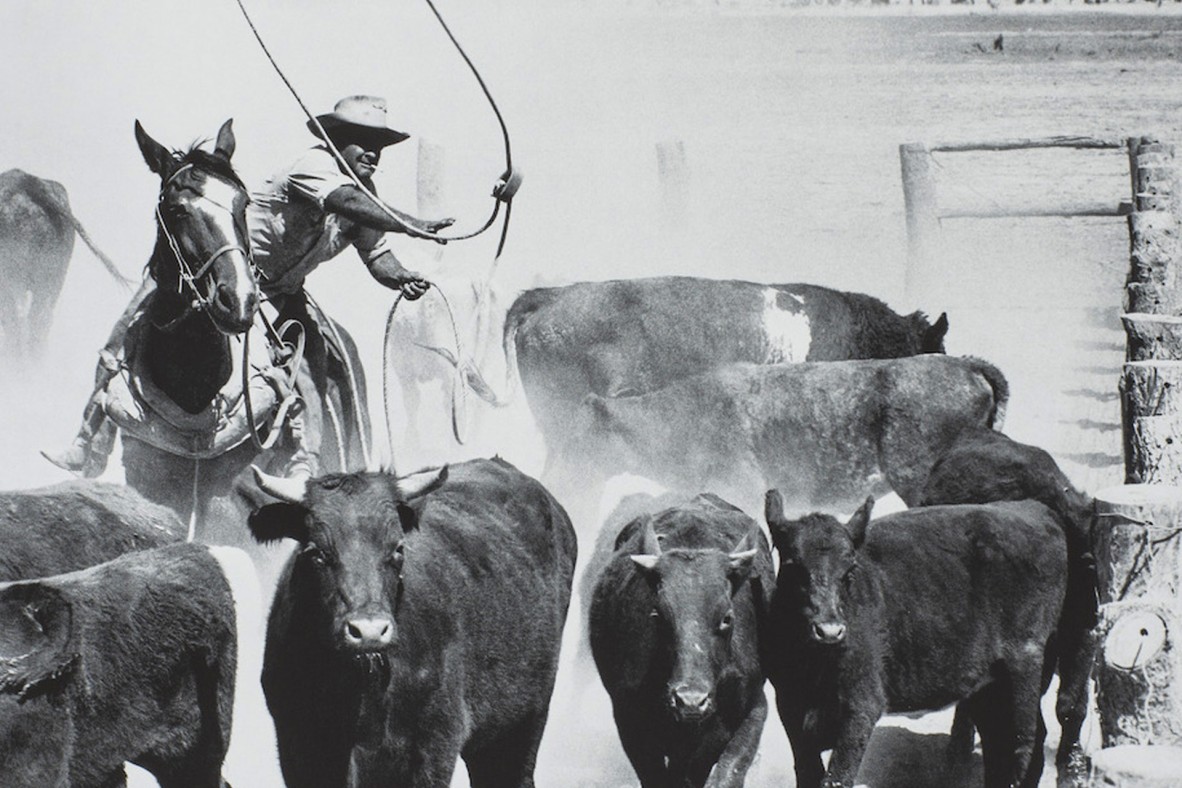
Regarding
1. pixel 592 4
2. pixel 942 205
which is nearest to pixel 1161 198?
pixel 942 205

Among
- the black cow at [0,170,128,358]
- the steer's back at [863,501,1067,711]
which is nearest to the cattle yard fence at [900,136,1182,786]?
the steer's back at [863,501,1067,711]

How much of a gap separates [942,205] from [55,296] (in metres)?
9.79

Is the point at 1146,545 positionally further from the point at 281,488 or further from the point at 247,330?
the point at 247,330

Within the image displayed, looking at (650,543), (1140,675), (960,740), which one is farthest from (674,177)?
(1140,675)

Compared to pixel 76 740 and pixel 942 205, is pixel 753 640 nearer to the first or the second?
pixel 76 740

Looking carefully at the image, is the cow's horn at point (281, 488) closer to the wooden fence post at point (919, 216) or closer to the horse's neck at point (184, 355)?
the horse's neck at point (184, 355)

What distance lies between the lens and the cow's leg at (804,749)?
21.4ft

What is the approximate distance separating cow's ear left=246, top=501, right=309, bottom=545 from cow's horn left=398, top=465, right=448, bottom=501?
12.0 inches

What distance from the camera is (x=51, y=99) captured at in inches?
1110

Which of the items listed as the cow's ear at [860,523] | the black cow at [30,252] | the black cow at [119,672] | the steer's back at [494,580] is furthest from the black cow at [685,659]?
the black cow at [30,252]

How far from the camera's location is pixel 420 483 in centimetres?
539

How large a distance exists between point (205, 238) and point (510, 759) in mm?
2096

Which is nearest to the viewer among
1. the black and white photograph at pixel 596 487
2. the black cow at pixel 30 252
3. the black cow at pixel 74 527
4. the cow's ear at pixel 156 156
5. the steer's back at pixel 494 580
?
the black and white photograph at pixel 596 487

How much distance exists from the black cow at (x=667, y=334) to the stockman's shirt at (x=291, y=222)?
4130mm
